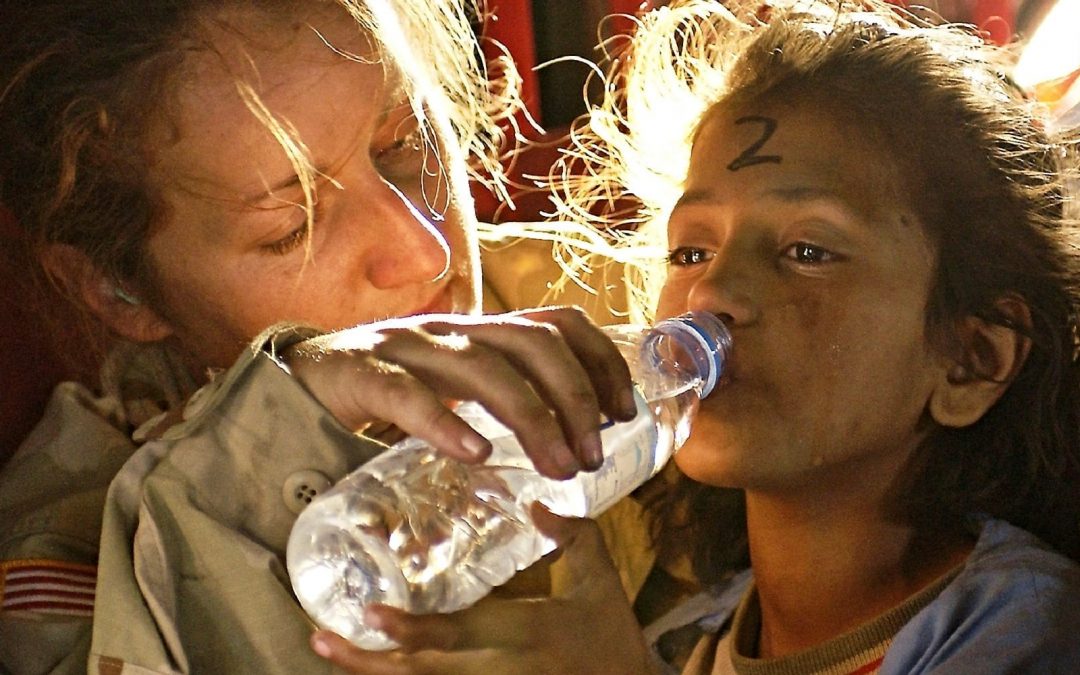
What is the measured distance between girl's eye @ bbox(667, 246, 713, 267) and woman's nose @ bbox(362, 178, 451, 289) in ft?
0.70

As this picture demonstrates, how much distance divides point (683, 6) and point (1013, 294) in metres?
0.57

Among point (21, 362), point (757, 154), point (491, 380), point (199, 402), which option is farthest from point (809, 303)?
point (21, 362)

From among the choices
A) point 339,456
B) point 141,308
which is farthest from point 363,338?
point 141,308

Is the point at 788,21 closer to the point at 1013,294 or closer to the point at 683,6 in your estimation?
the point at 683,6

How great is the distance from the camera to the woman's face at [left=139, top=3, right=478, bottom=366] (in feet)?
3.42

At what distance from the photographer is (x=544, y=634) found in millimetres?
793

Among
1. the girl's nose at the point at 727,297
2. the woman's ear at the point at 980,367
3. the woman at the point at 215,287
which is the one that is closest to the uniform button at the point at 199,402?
the woman at the point at 215,287

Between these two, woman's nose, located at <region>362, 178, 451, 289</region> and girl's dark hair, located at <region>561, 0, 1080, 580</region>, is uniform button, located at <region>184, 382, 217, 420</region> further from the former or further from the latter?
girl's dark hair, located at <region>561, 0, 1080, 580</region>

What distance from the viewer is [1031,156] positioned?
114 centimetres

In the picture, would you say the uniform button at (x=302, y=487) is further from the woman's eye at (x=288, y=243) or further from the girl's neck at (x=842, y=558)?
the girl's neck at (x=842, y=558)

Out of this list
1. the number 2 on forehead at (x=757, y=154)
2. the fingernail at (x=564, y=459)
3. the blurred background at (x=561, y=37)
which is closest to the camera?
the fingernail at (x=564, y=459)

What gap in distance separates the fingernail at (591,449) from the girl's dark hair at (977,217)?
0.45 meters

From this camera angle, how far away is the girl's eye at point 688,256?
1.10m

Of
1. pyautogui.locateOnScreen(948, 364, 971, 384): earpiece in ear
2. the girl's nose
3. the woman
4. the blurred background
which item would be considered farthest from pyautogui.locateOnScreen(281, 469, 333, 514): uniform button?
the blurred background
